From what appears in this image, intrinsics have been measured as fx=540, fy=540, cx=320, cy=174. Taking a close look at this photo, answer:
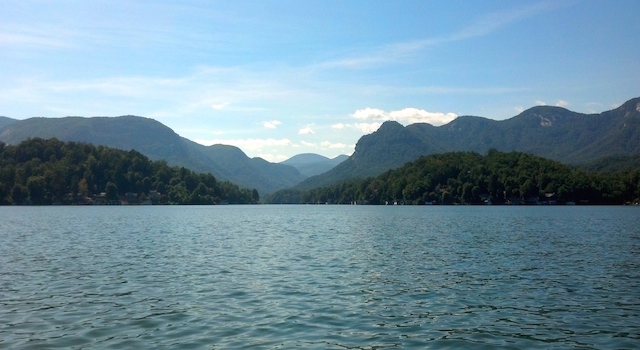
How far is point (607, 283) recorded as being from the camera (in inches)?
1053

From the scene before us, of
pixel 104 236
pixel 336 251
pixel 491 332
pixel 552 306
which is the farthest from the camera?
pixel 104 236

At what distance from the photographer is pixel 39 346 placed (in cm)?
1611

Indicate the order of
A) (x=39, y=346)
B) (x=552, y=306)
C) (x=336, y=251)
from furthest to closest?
(x=336, y=251), (x=552, y=306), (x=39, y=346)

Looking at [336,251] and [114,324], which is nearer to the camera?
[114,324]

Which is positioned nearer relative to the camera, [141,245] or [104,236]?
[141,245]

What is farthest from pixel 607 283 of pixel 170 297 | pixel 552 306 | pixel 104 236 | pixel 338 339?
pixel 104 236

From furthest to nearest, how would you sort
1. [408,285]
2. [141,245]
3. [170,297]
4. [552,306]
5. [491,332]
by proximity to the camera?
1. [141,245]
2. [408,285]
3. [170,297]
4. [552,306]
5. [491,332]

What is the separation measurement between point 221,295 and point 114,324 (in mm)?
5721

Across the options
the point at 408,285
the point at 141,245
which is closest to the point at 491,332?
the point at 408,285

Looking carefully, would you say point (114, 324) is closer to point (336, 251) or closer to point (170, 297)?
point (170, 297)

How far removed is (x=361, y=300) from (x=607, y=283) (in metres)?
13.0

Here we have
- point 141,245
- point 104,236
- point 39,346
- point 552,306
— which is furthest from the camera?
point 104,236

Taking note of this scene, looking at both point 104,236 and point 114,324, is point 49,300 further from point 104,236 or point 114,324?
point 104,236

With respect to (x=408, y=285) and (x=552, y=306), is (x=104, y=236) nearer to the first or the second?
(x=408, y=285)
